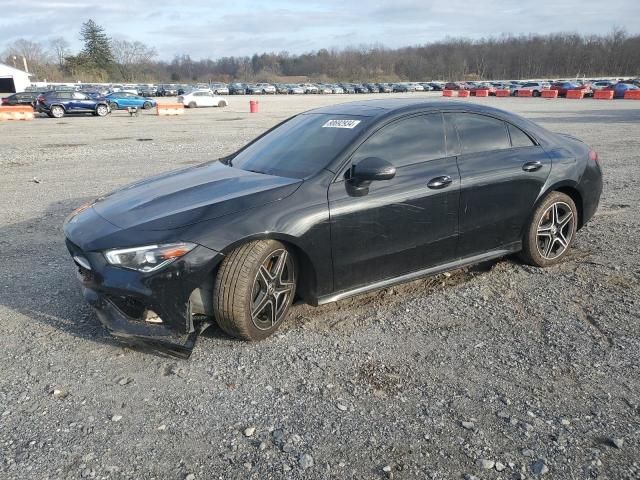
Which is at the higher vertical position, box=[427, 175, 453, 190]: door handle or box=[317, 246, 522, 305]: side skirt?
box=[427, 175, 453, 190]: door handle

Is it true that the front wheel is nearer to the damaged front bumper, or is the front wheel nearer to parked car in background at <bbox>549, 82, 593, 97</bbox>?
the damaged front bumper

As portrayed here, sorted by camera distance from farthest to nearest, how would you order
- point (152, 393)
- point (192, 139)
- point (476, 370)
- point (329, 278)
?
point (192, 139), point (329, 278), point (476, 370), point (152, 393)

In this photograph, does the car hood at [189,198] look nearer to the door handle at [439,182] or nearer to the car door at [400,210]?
the car door at [400,210]

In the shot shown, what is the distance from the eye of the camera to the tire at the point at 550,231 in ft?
15.2

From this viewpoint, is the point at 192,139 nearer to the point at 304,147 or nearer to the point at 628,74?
the point at 304,147

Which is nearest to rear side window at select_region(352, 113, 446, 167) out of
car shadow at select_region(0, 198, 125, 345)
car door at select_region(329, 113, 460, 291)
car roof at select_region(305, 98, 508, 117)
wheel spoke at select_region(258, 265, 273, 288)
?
car door at select_region(329, 113, 460, 291)

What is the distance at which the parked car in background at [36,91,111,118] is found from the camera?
26703mm

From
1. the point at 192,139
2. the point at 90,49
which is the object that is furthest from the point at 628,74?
the point at 192,139

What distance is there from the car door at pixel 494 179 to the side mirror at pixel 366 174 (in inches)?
34.2

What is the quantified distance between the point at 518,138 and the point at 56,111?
92.4 ft

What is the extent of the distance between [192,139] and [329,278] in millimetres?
13524

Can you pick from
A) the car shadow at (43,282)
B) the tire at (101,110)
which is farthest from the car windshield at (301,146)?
the tire at (101,110)

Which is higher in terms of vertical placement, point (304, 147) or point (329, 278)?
point (304, 147)

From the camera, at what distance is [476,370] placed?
3.18 m
